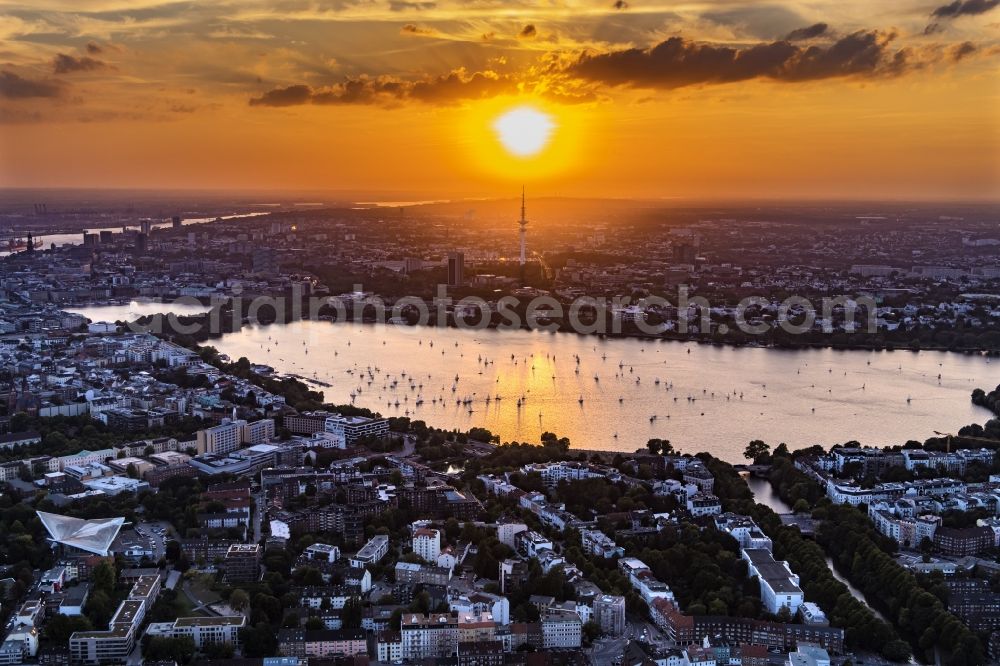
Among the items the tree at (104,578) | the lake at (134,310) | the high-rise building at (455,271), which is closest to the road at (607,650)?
the tree at (104,578)

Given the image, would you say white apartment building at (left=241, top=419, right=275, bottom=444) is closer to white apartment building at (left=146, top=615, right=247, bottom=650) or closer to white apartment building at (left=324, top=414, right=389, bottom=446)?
white apartment building at (left=324, top=414, right=389, bottom=446)

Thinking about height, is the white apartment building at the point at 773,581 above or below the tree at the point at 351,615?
above

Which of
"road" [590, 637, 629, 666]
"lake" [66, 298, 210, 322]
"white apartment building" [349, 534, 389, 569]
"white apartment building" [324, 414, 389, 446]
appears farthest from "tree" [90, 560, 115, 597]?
"lake" [66, 298, 210, 322]

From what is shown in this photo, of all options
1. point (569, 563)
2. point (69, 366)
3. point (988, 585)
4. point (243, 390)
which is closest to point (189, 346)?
point (69, 366)

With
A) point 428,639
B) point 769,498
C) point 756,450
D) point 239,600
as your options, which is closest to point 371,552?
point 239,600

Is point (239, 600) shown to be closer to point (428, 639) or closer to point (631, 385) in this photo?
point (428, 639)

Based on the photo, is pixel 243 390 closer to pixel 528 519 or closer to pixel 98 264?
pixel 528 519

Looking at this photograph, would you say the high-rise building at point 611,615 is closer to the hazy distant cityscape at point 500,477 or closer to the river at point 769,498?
the hazy distant cityscape at point 500,477

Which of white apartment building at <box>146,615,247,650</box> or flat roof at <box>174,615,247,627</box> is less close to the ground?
flat roof at <box>174,615,247,627</box>
